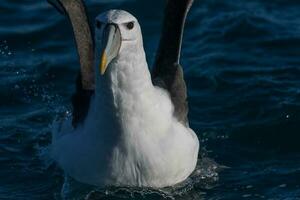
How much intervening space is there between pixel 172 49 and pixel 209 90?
2.38 meters

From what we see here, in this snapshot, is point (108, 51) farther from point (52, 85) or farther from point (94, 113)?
point (52, 85)

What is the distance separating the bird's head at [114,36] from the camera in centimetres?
880

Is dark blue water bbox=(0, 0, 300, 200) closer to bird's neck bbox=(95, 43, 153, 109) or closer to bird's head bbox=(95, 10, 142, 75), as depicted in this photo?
bird's neck bbox=(95, 43, 153, 109)

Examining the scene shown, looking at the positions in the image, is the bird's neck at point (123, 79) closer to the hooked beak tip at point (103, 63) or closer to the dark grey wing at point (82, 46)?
the hooked beak tip at point (103, 63)

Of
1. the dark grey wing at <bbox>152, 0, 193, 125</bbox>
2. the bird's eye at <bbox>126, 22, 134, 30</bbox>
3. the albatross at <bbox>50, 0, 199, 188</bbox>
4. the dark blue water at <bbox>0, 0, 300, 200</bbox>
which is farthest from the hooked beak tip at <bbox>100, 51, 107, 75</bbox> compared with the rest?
the dark grey wing at <bbox>152, 0, 193, 125</bbox>

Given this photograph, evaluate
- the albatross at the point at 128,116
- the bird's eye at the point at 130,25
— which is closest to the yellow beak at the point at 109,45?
the albatross at the point at 128,116

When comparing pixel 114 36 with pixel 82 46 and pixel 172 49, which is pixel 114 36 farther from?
pixel 82 46

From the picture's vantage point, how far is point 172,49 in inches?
418

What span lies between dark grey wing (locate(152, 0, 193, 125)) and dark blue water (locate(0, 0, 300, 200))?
3.56 ft

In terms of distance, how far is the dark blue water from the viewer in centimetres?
1066

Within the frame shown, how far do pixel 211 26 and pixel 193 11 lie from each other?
2.01 feet

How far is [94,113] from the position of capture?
952 cm

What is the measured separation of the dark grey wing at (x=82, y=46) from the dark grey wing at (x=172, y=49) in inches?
27.3

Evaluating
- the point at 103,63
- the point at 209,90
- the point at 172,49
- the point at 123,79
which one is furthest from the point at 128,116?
the point at 209,90
